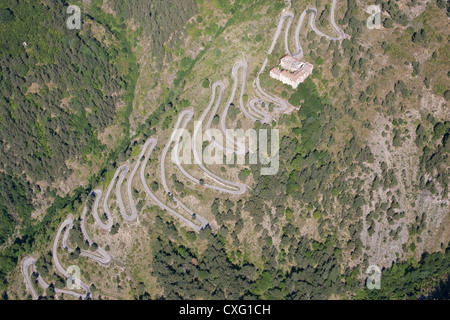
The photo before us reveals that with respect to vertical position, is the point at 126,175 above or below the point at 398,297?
below

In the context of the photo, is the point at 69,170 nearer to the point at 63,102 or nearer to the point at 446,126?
the point at 63,102

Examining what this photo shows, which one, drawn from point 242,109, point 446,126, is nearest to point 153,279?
point 242,109

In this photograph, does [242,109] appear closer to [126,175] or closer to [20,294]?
[126,175]

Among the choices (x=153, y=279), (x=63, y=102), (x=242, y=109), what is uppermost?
(x=242, y=109)

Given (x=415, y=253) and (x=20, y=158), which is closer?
(x=415, y=253)

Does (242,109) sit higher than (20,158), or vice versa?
(242,109)

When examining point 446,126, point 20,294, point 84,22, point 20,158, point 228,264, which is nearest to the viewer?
point 446,126

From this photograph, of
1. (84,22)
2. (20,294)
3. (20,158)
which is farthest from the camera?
(84,22)

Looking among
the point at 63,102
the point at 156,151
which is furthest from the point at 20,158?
Result: the point at 156,151

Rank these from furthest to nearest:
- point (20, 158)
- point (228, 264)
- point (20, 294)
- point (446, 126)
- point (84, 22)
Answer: point (84, 22) → point (20, 158) → point (20, 294) → point (228, 264) → point (446, 126)
